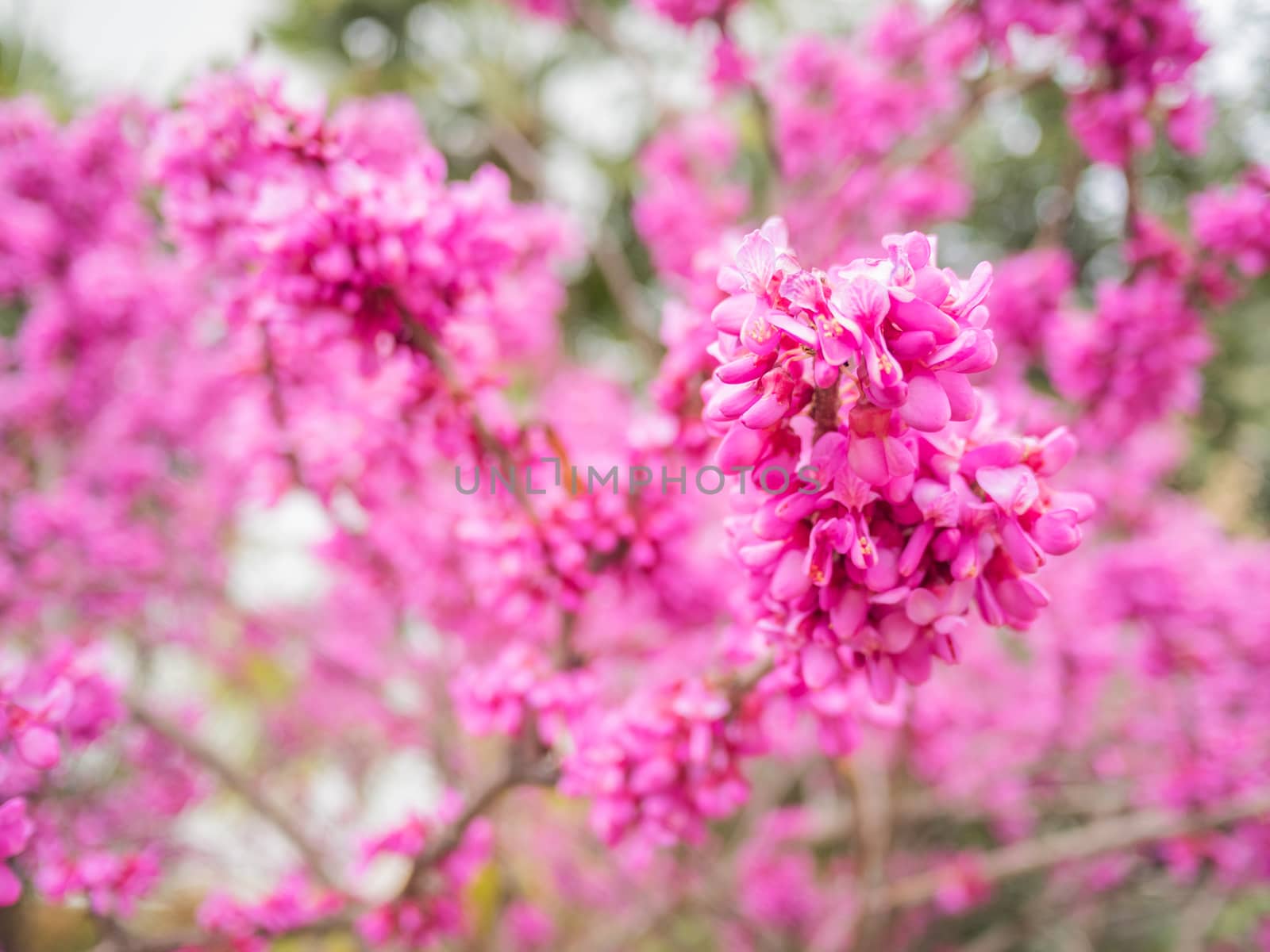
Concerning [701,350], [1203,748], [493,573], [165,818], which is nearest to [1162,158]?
[1203,748]

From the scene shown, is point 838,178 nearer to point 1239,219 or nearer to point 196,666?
point 1239,219

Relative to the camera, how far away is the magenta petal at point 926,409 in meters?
0.70

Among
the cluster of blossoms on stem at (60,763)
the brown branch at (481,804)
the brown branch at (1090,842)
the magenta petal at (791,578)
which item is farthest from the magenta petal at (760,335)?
the brown branch at (1090,842)

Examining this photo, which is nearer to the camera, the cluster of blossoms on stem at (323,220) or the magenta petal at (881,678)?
the magenta petal at (881,678)

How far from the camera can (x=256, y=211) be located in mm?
1260

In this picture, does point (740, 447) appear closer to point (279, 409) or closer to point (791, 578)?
point (791, 578)

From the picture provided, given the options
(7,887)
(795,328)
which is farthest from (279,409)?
(795,328)

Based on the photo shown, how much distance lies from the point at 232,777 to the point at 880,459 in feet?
6.84

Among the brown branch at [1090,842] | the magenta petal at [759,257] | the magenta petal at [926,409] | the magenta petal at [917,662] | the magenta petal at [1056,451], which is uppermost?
the magenta petal at [759,257]

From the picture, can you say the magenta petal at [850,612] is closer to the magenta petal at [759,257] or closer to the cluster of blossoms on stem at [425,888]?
the magenta petal at [759,257]

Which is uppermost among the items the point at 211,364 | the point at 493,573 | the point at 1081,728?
the point at 211,364

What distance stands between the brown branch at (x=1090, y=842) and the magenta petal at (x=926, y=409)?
193cm

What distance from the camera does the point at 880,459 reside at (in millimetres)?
727

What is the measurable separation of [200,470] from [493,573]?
302 cm
